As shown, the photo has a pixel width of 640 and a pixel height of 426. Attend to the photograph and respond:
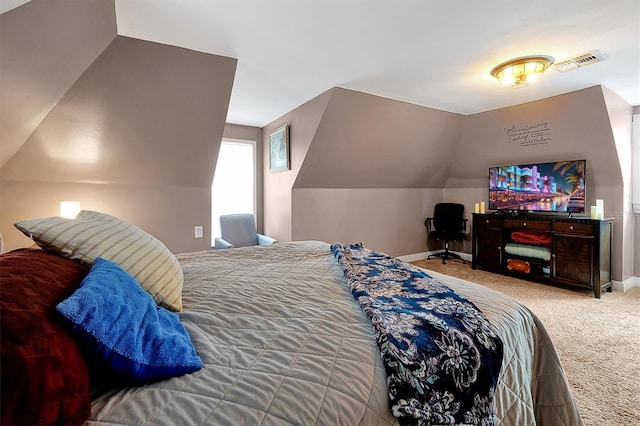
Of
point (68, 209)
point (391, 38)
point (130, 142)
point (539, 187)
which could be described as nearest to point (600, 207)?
point (539, 187)

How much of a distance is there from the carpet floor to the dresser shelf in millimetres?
166

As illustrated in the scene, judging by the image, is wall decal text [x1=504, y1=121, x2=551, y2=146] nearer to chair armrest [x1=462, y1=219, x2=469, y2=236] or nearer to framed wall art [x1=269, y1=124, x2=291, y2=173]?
chair armrest [x1=462, y1=219, x2=469, y2=236]

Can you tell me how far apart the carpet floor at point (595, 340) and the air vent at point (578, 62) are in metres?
2.29

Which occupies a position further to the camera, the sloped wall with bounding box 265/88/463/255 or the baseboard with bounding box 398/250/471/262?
the baseboard with bounding box 398/250/471/262

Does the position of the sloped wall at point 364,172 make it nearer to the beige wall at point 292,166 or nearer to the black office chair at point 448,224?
the beige wall at point 292,166

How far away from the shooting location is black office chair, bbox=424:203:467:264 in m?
4.96

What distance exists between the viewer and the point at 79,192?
268 centimetres

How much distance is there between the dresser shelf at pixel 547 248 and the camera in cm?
336

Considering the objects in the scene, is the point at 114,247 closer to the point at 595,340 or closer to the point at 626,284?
the point at 595,340

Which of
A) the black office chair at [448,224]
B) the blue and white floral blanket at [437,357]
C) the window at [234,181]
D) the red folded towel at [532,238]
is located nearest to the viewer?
the blue and white floral blanket at [437,357]

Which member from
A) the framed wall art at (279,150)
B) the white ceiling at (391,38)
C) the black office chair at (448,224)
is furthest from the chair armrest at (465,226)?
the framed wall art at (279,150)

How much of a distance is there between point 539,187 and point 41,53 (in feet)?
16.3

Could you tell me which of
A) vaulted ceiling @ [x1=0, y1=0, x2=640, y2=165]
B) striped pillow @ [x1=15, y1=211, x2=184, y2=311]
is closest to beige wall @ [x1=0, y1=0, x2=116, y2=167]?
vaulted ceiling @ [x1=0, y1=0, x2=640, y2=165]

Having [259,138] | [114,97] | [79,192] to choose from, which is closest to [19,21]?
[114,97]
